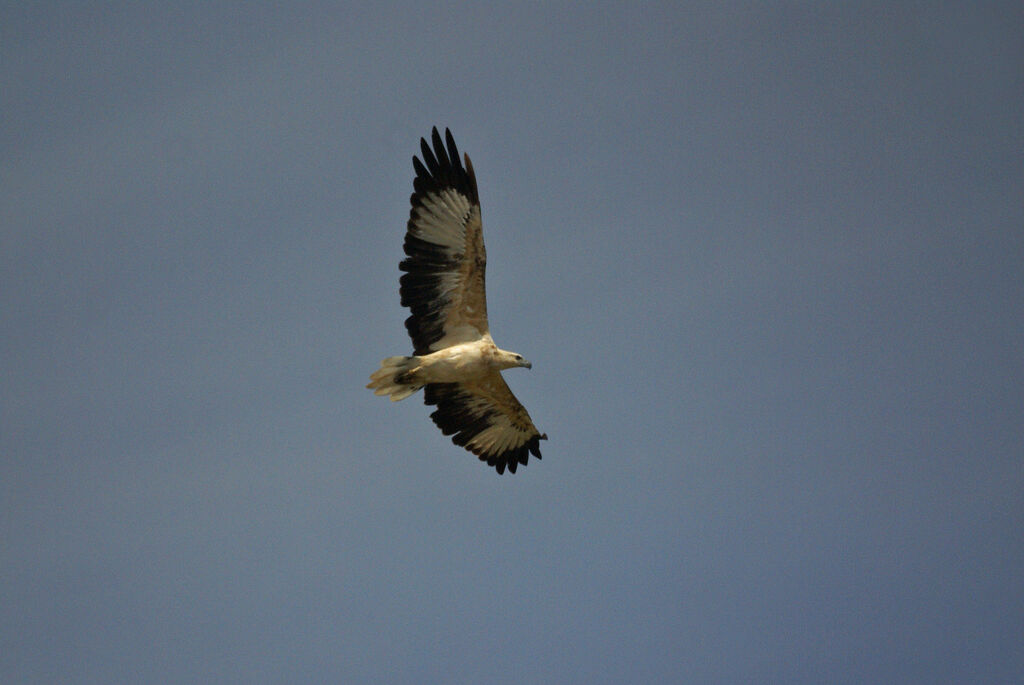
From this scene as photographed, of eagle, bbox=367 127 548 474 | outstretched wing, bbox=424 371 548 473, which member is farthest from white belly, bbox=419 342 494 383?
outstretched wing, bbox=424 371 548 473

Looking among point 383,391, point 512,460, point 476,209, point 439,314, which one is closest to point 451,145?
point 476,209

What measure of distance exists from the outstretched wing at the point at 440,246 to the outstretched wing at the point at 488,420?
1.29m

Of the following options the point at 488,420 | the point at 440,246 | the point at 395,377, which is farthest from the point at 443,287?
the point at 488,420

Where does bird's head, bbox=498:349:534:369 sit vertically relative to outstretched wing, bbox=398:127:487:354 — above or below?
below

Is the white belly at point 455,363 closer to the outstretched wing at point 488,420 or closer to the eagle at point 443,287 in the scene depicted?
the eagle at point 443,287

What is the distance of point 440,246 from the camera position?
21062 mm

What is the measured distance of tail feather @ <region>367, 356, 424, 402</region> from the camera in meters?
20.9

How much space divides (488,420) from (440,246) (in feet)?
11.4

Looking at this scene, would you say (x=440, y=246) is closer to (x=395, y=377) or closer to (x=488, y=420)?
(x=395, y=377)

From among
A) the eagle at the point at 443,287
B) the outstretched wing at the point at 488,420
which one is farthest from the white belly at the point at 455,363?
the outstretched wing at the point at 488,420

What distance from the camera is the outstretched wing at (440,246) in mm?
21016

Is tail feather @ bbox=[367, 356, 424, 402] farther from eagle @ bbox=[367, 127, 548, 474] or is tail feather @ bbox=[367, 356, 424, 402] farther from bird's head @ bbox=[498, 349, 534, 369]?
bird's head @ bbox=[498, 349, 534, 369]

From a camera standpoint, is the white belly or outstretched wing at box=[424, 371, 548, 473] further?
outstretched wing at box=[424, 371, 548, 473]

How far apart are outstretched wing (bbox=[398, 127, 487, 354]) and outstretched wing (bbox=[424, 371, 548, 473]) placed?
4.22 ft
